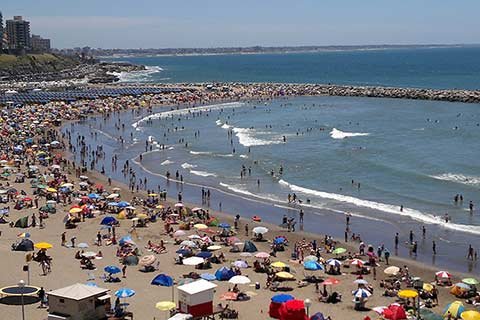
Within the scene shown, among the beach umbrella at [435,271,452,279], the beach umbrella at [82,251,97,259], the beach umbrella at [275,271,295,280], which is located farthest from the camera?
the beach umbrella at [82,251,97,259]

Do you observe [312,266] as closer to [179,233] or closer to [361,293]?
[361,293]

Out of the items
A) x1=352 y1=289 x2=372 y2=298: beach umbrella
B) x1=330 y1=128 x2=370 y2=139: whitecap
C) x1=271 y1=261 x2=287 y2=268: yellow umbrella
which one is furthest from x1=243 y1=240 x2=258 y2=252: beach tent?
x1=330 y1=128 x2=370 y2=139: whitecap

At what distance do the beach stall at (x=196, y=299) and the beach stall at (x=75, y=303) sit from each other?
2.50 m

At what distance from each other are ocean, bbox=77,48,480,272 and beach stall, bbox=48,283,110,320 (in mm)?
15368

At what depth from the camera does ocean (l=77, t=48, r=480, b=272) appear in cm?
3391

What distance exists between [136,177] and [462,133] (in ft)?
114

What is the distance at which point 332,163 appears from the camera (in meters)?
49.3

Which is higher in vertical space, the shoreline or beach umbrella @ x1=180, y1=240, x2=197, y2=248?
beach umbrella @ x1=180, y1=240, x2=197, y2=248

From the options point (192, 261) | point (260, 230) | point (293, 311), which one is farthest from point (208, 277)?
point (260, 230)

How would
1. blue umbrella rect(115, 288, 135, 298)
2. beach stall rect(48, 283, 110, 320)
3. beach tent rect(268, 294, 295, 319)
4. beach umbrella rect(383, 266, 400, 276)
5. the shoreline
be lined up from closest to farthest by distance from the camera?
1. beach stall rect(48, 283, 110, 320)
2. beach tent rect(268, 294, 295, 319)
3. blue umbrella rect(115, 288, 135, 298)
4. beach umbrella rect(383, 266, 400, 276)
5. the shoreline

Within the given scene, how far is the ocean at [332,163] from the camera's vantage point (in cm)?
3391

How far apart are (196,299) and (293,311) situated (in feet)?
10.00

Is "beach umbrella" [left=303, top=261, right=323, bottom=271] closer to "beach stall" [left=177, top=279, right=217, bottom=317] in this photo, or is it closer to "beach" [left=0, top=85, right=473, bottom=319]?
"beach" [left=0, top=85, right=473, bottom=319]

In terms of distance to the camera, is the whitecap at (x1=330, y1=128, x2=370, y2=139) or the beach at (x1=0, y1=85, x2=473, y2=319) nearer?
the beach at (x1=0, y1=85, x2=473, y2=319)
